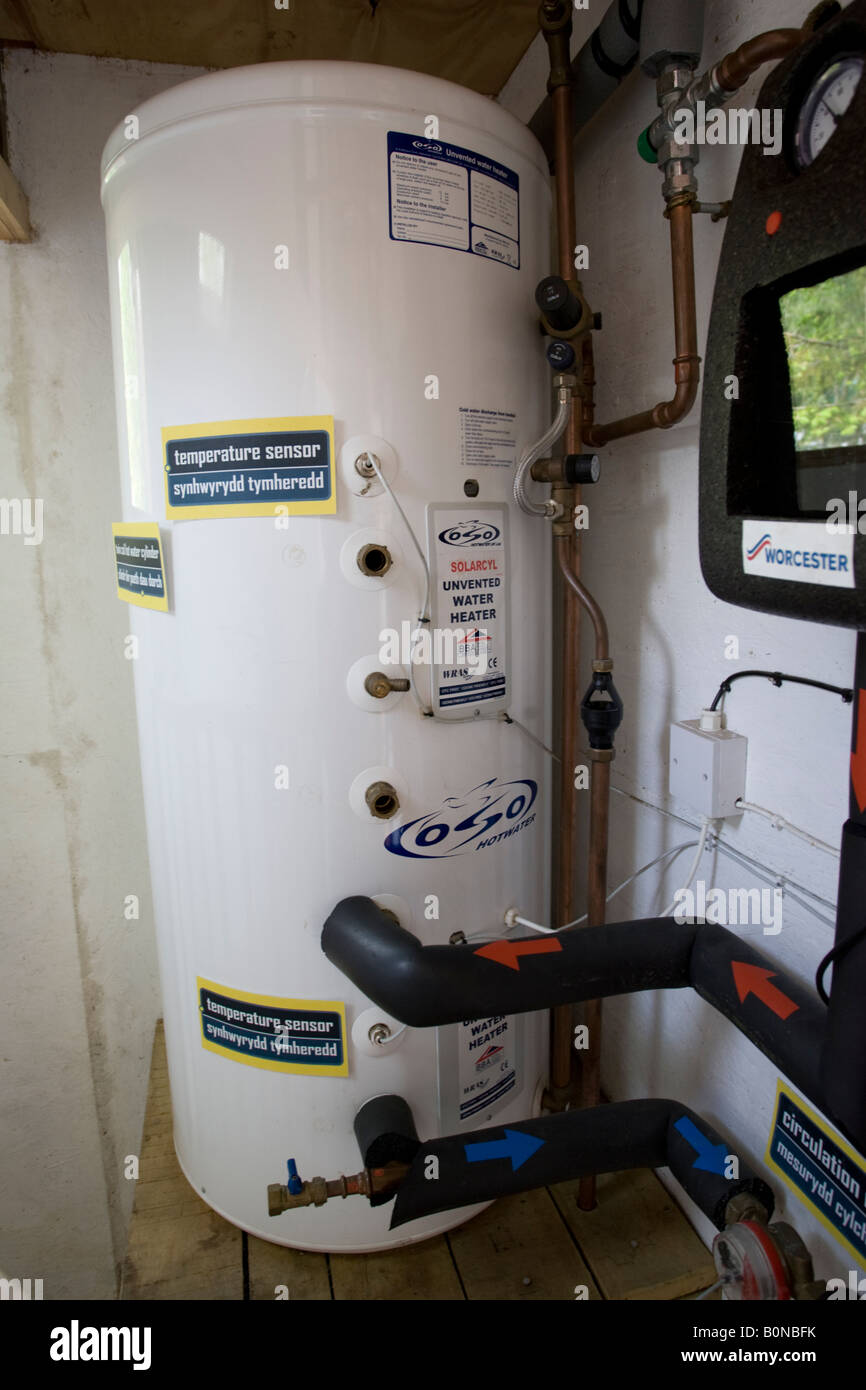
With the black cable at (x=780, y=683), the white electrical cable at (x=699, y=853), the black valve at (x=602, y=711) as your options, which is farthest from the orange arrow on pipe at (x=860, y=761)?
the black valve at (x=602, y=711)

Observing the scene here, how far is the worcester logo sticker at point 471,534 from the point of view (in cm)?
101

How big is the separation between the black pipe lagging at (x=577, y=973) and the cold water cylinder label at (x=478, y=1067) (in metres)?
0.20

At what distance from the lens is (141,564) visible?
1080 millimetres

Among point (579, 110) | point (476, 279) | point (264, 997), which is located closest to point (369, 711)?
point (264, 997)

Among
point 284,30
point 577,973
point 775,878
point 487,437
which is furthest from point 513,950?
point 284,30

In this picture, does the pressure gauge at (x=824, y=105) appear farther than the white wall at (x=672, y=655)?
No

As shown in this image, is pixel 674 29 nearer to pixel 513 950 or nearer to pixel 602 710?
pixel 602 710

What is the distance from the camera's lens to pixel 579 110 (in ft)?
3.81

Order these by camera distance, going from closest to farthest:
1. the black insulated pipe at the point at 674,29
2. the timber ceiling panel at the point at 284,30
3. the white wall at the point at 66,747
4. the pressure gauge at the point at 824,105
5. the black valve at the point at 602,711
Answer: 1. the pressure gauge at the point at 824,105
2. the black insulated pipe at the point at 674,29
3. the black valve at the point at 602,711
4. the timber ceiling panel at the point at 284,30
5. the white wall at the point at 66,747

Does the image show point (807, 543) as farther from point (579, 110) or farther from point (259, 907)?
point (579, 110)

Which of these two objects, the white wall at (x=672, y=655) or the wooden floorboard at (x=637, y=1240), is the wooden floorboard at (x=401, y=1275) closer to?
the wooden floorboard at (x=637, y=1240)

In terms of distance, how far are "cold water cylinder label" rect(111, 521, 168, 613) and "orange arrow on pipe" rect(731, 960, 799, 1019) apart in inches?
32.3

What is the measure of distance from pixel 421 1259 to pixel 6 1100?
976 millimetres

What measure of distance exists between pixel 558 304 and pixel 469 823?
681mm
